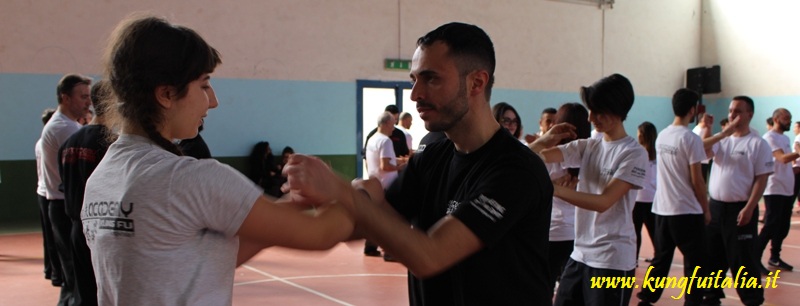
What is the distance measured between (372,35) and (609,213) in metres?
10.6

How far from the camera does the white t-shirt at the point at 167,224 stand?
4.89ft

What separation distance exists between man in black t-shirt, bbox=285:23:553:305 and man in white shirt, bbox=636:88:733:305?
391 centimetres

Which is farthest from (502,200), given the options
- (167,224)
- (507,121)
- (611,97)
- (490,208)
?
(507,121)

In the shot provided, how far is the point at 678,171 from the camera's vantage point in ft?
19.0

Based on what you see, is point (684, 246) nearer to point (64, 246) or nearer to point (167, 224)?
point (64, 246)

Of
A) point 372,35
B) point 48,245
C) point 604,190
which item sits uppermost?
point 372,35

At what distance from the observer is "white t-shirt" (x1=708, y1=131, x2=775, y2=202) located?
6.23 m

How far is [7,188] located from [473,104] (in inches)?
424

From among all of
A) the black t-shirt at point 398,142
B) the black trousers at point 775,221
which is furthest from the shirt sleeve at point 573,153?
the black t-shirt at point 398,142

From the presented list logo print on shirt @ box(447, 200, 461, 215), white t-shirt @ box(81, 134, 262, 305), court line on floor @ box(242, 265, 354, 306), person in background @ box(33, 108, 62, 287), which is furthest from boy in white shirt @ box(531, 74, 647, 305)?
person in background @ box(33, 108, 62, 287)

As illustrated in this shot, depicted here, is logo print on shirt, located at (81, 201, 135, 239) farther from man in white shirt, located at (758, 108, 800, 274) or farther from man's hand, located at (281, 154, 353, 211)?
man in white shirt, located at (758, 108, 800, 274)

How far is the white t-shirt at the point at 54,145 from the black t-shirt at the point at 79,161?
7.09 ft

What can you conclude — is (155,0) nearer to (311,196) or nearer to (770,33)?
(311,196)

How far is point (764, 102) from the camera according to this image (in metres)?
17.1
